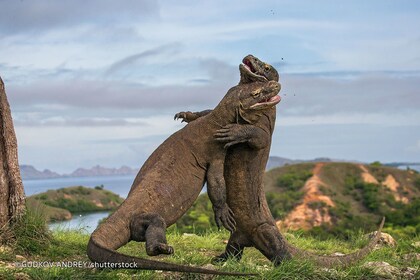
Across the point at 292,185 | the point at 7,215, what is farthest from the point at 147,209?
the point at 292,185

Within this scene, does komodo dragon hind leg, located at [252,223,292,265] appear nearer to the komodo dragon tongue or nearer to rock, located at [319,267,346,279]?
rock, located at [319,267,346,279]

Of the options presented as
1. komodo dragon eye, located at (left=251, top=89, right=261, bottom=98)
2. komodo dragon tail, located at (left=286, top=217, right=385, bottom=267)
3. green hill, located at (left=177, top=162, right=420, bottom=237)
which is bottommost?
green hill, located at (left=177, top=162, right=420, bottom=237)

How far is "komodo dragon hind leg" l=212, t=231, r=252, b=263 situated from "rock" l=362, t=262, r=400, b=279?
64.9 inches

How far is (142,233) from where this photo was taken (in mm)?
7848

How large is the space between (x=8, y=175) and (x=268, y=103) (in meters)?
4.00

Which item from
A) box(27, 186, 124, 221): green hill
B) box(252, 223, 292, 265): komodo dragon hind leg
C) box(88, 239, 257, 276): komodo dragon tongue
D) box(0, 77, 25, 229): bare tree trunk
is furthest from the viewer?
box(27, 186, 124, 221): green hill

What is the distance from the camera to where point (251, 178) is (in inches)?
355

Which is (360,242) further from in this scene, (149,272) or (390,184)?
(390,184)

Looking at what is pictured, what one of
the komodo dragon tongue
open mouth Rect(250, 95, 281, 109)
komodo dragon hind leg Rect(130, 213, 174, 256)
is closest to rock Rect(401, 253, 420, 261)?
open mouth Rect(250, 95, 281, 109)

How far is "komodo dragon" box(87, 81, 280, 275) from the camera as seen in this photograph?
788cm

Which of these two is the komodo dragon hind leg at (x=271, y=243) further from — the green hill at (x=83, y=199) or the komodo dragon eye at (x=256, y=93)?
the green hill at (x=83, y=199)

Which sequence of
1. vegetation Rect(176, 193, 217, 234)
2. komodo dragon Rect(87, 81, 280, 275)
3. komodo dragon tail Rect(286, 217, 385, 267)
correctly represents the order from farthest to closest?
vegetation Rect(176, 193, 217, 234) < komodo dragon tail Rect(286, 217, 385, 267) < komodo dragon Rect(87, 81, 280, 275)

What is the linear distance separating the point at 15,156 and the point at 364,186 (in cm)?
3280

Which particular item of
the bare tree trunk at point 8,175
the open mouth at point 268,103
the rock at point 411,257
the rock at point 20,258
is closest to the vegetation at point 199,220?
the rock at point 411,257
